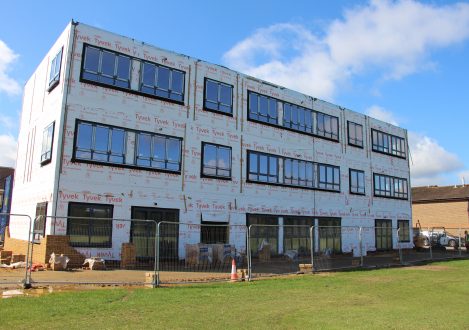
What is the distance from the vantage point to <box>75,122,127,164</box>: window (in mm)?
19203

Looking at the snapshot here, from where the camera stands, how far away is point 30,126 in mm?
23938

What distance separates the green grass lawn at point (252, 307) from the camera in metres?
8.25

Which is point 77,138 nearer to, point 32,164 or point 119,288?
point 32,164

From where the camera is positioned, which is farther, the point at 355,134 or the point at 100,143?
the point at 355,134

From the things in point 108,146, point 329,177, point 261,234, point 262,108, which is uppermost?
point 262,108

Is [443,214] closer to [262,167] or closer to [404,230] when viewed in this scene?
[404,230]

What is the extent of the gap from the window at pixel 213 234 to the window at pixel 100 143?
18.0 ft

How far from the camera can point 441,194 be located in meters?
52.2

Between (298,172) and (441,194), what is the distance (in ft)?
103

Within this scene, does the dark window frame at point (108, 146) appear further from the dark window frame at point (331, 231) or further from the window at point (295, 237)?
the dark window frame at point (331, 231)

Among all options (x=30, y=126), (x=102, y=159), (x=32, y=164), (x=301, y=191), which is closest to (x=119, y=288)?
(x=102, y=159)

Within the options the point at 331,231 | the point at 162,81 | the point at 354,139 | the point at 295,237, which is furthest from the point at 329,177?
the point at 162,81

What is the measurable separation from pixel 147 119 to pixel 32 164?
6.37 meters

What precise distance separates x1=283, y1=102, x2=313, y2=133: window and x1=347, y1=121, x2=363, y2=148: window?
4.46 m
